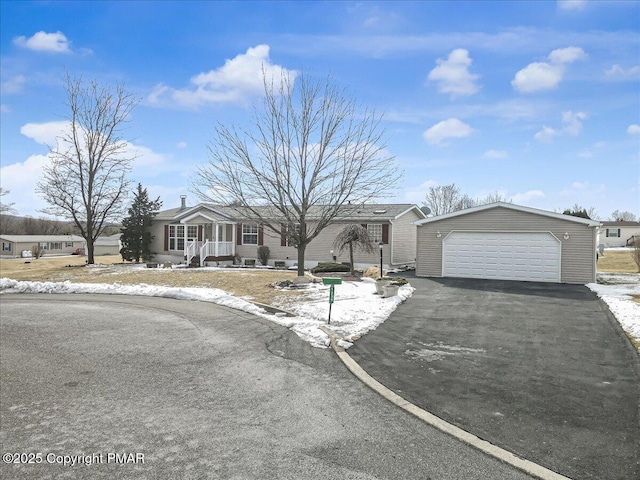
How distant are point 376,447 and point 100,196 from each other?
31.5 meters

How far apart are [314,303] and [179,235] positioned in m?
19.9

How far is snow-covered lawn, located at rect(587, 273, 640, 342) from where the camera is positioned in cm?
954

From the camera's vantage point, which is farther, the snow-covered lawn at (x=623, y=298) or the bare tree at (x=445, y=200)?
the bare tree at (x=445, y=200)

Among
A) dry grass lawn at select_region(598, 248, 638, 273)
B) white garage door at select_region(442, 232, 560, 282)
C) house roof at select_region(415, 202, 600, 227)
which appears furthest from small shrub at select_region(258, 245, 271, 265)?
dry grass lawn at select_region(598, 248, 638, 273)

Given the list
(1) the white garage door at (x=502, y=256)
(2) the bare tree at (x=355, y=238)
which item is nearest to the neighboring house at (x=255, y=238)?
(2) the bare tree at (x=355, y=238)

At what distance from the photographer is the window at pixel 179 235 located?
1153 inches

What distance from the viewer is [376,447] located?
4211mm

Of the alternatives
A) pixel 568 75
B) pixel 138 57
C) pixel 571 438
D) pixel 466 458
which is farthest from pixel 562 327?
pixel 138 57

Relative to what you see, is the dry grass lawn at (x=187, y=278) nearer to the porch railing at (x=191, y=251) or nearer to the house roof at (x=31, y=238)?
the porch railing at (x=191, y=251)

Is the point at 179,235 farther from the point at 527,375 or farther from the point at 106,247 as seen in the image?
the point at 106,247

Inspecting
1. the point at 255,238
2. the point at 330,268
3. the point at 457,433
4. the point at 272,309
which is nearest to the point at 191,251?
the point at 255,238

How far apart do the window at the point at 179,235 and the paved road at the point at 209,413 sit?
66.7 feet

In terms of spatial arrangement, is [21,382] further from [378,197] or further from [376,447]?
[378,197]

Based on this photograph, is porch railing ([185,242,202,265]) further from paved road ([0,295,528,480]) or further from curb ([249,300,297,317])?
paved road ([0,295,528,480])
